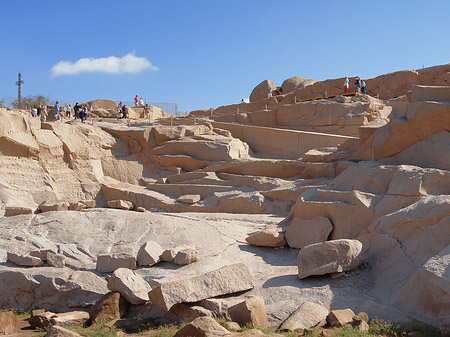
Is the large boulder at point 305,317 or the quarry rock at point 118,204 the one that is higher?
the large boulder at point 305,317

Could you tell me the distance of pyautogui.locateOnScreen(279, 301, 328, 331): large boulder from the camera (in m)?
4.44

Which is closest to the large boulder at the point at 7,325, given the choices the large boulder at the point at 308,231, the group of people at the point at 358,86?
the large boulder at the point at 308,231

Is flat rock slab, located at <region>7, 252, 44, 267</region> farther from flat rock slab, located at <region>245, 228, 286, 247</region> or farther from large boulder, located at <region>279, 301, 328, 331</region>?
large boulder, located at <region>279, 301, 328, 331</region>

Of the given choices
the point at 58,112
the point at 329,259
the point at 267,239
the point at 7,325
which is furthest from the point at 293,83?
the point at 7,325

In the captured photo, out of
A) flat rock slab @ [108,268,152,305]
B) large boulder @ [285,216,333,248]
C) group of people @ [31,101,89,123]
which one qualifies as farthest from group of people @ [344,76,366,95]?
flat rock slab @ [108,268,152,305]

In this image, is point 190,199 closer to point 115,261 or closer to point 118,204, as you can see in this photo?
point 118,204

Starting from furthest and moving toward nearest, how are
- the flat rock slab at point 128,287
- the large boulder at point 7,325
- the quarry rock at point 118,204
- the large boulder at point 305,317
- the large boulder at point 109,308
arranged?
the quarry rock at point 118,204 < the flat rock slab at point 128,287 < the large boulder at point 109,308 < the large boulder at point 7,325 < the large boulder at point 305,317

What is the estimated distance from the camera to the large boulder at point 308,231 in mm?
6828

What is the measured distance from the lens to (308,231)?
6965mm

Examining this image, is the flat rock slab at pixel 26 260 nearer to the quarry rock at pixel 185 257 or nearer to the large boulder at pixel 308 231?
the quarry rock at pixel 185 257

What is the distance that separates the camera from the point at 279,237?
7000 millimetres

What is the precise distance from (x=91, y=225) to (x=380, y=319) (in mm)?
4653

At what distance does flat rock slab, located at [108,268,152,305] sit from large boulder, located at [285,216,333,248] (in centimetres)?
243

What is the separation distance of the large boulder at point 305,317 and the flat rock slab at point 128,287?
177 centimetres
